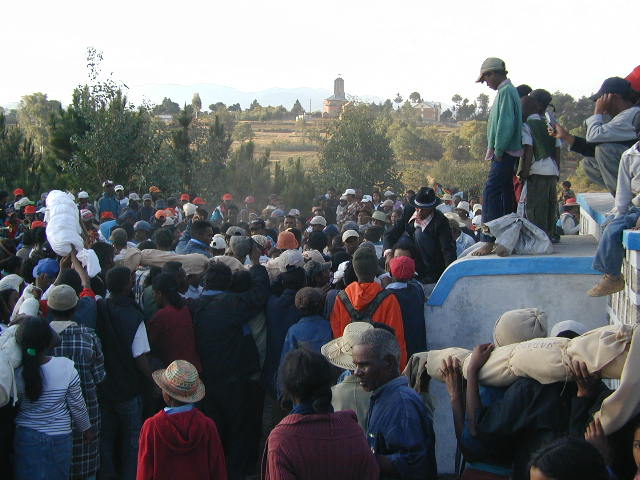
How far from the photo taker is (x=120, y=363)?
618 cm

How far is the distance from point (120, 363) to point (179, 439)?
1.94 m

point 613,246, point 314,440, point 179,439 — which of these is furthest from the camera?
point 613,246

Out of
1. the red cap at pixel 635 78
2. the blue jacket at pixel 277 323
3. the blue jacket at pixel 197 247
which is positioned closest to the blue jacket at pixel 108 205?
the blue jacket at pixel 197 247

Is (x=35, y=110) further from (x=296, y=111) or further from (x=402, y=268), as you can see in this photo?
(x=402, y=268)

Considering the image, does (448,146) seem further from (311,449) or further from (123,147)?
(311,449)

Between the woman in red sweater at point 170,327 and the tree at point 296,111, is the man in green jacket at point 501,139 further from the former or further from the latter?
the tree at point 296,111

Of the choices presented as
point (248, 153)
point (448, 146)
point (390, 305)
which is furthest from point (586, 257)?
point (448, 146)

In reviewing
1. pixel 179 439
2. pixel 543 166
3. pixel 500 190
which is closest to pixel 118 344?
pixel 179 439

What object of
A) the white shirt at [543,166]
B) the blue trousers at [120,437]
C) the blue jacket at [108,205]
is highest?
the white shirt at [543,166]

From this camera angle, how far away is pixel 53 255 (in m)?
8.15

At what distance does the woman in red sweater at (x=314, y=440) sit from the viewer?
344 cm

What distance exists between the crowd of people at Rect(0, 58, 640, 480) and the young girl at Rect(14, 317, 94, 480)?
0.03ft

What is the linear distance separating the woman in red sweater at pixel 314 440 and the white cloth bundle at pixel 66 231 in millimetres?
3805

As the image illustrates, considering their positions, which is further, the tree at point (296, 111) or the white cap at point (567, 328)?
the tree at point (296, 111)
